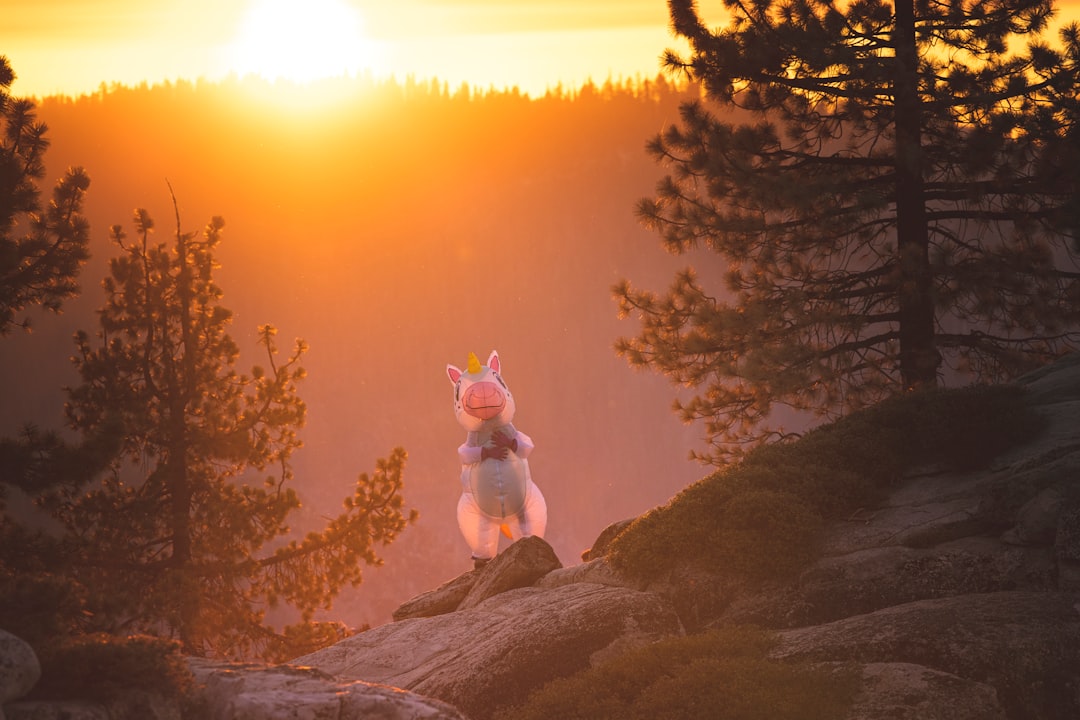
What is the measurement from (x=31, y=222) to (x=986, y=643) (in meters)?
10.7

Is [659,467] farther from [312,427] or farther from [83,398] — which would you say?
[83,398]

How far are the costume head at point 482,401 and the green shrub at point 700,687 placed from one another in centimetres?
570

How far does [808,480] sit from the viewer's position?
10414 mm

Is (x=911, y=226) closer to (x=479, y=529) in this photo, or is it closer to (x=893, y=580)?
Result: (x=893, y=580)

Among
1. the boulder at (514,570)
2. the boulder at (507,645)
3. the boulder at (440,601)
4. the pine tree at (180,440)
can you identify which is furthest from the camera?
the pine tree at (180,440)

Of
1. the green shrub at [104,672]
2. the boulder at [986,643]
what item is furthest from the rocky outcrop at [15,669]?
the boulder at [986,643]

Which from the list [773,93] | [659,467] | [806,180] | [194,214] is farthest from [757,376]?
[194,214]

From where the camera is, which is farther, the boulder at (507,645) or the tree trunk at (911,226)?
the tree trunk at (911,226)

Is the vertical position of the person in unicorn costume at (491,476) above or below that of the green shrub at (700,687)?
above

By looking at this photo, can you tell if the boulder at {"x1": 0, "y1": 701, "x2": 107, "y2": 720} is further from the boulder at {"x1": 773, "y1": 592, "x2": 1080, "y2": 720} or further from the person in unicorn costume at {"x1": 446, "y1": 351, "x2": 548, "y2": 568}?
the person in unicorn costume at {"x1": 446, "y1": 351, "x2": 548, "y2": 568}

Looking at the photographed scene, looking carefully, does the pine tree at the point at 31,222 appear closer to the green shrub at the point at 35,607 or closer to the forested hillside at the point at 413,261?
the green shrub at the point at 35,607

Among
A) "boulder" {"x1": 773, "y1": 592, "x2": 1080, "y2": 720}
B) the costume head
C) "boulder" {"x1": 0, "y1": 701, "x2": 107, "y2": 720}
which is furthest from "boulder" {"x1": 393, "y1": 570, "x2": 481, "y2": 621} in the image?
"boulder" {"x1": 0, "y1": 701, "x2": 107, "y2": 720}

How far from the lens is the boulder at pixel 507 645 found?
27.6 ft

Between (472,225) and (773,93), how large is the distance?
76.2 metres
